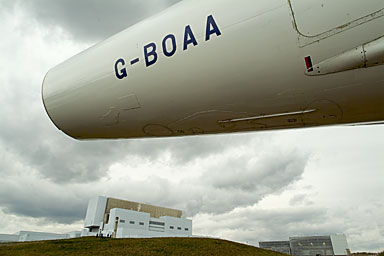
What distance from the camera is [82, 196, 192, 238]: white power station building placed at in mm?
43719

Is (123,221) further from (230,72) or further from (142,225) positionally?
(230,72)

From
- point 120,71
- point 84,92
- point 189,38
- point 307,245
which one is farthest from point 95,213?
point 307,245

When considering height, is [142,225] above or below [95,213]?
below

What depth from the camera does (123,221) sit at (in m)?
44.2

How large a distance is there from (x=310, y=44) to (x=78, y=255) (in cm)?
2222

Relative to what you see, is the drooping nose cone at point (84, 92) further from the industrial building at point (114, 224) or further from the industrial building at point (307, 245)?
the industrial building at point (307, 245)

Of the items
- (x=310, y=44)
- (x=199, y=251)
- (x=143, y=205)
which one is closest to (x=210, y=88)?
(x=310, y=44)

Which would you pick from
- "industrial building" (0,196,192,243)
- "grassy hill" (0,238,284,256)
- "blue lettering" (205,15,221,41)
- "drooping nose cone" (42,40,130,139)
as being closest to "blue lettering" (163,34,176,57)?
"blue lettering" (205,15,221,41)

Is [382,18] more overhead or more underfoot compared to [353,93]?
more overhead

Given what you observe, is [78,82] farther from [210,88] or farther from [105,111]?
[210,88]

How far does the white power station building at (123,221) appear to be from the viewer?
1721 inches

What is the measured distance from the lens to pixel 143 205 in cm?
5578

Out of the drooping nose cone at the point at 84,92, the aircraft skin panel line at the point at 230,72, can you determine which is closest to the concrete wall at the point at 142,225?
the drooping nose cone at the point at 84,92

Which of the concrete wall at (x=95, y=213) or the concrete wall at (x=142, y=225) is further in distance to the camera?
the concrete wall at (x=95, y=213)
